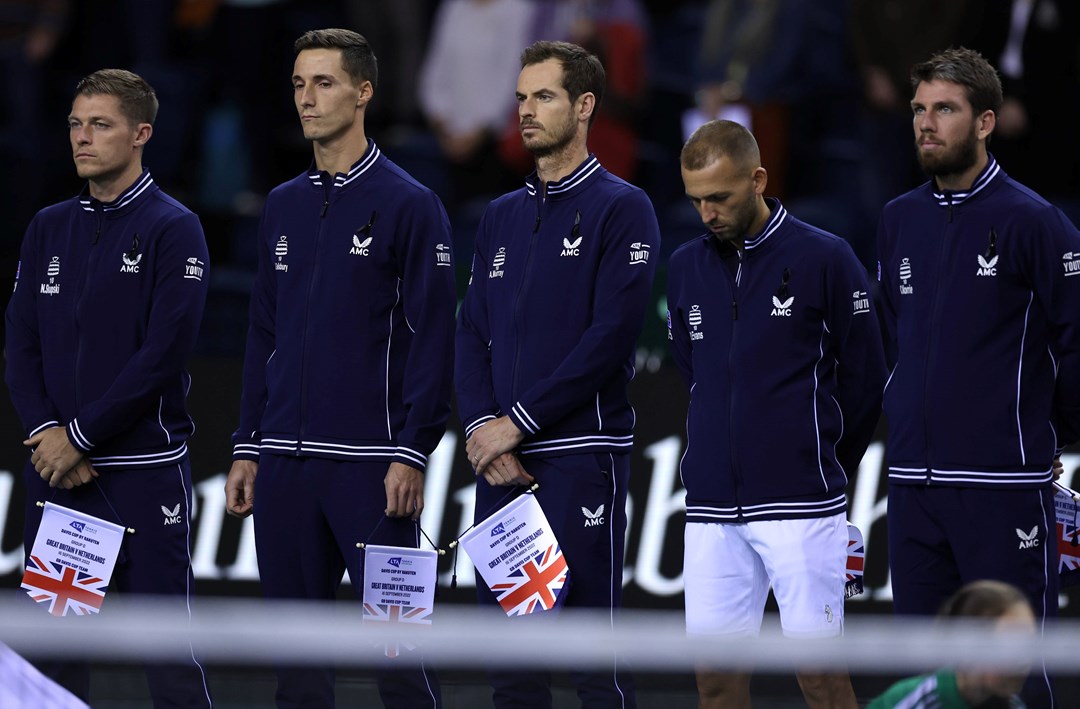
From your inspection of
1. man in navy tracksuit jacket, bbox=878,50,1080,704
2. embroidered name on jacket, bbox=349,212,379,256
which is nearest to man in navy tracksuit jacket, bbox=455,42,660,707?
embroidered name on jacket, bbox=349,212,379,256

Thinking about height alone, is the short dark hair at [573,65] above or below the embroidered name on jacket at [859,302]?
above

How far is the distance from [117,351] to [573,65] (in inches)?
82.4

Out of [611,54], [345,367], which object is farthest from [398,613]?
[611,54]

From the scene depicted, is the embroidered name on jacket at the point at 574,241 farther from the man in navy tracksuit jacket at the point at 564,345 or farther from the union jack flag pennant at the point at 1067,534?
the union jack flag pennant at the point at 1067,534

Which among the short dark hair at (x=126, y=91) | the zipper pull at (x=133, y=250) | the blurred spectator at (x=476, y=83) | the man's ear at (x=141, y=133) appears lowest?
the zipper pull at (x=133, y=250)

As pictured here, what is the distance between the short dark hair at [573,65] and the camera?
6.44 meters

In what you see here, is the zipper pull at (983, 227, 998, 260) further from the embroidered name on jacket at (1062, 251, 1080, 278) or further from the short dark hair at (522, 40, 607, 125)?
the short dark hair at (522, 40, 607, 125)

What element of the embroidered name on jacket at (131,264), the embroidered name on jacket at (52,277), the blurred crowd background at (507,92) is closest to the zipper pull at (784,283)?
the embroidered name on jacket at (131,264)

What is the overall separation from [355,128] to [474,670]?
9.61 feet

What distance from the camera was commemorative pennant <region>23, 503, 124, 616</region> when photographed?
255 inches

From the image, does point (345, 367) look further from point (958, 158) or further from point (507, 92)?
point (507, 92)

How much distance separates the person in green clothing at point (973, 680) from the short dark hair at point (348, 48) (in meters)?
3.29

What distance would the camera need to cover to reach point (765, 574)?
6.28 metres

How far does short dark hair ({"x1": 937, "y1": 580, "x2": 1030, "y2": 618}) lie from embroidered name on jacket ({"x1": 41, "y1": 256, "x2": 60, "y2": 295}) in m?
3.94
